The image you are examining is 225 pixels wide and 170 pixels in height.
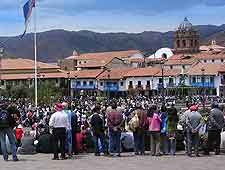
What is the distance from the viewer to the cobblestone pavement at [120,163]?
39.4ft

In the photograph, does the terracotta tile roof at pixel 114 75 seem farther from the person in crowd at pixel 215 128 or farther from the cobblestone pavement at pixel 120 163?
the cobblestone pavement at pixel 120 163

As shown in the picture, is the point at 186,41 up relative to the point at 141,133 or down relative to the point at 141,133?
up

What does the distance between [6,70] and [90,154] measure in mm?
121941

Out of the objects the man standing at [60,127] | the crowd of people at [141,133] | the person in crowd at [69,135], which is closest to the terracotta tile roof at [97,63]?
the crowd of people at [141,133]

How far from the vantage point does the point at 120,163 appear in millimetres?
12867

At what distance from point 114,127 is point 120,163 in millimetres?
2019

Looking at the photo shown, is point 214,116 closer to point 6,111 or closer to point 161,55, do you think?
point 6,111

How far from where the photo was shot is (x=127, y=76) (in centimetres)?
11212

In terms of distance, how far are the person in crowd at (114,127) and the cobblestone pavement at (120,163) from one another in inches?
20.2

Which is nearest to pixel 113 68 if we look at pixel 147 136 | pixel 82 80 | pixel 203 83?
pixel 82 80

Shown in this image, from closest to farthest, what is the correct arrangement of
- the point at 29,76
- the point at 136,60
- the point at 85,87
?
→ the point at 85,87, the point at 29,76, the point at 136,60

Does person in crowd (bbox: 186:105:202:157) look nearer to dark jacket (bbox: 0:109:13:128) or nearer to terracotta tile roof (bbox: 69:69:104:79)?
dark jacket (bbox: 0:109:13:128)

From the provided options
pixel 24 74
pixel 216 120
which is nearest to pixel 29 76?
pixel 24 74

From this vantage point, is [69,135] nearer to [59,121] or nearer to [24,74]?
[59,121]
